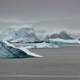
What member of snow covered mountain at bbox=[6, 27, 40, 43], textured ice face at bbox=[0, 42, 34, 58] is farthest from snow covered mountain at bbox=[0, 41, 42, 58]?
snow covered mountain at bbox=[6, 27, 40, 43]

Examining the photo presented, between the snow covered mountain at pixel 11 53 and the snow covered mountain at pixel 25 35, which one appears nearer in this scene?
the snow covered mountain at pixel 11 53

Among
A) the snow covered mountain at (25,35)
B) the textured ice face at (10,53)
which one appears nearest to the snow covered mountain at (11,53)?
the textured ice face at (10,53)

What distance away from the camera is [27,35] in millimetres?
13539

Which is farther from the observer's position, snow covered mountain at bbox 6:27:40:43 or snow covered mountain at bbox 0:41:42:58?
snow covered mountain at bbox 6:27:40:43

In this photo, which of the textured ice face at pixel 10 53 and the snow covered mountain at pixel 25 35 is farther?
the snow covered mountain at pixel 25 35

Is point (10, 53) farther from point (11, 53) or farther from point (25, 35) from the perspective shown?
point (25, 35)

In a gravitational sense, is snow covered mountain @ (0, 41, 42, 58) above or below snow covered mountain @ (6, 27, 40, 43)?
below

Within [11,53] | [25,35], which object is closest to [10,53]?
[11,53]

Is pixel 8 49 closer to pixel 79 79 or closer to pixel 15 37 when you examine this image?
pixel 15 37

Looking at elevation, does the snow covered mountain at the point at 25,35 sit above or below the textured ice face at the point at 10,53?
above

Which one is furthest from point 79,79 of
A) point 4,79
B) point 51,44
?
point 51,44

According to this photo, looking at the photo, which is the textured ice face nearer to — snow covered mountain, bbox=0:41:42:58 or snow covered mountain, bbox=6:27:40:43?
snow covered mountain, bbox=0:41:42:58

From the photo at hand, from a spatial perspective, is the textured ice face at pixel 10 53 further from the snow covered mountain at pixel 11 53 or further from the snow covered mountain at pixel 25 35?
the snow covered mountain at pixel 25 35

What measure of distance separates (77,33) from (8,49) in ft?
15.9
